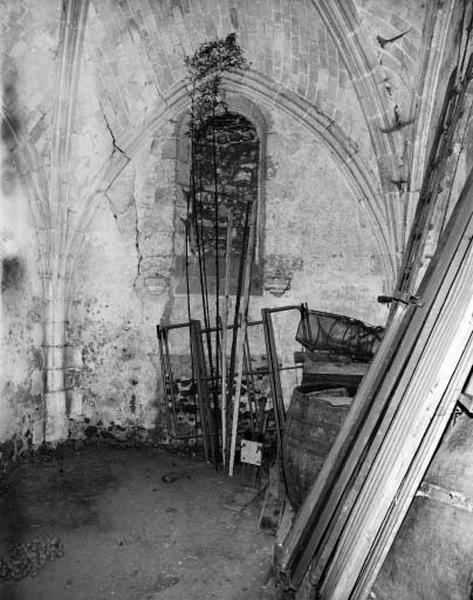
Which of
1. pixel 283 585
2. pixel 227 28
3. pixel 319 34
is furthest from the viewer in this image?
pixel 227 28

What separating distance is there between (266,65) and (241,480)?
488 centimetres

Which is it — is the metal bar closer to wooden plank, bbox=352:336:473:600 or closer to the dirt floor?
the dirt floor

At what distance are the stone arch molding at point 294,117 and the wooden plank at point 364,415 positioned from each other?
150 inches

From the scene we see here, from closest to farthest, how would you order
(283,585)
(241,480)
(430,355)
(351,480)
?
(430,355)
(351,480)
(283,585)
(241,480)

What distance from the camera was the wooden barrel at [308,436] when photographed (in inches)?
171

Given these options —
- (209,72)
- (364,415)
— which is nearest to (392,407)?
(364,415)

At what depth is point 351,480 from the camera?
334 centimetres

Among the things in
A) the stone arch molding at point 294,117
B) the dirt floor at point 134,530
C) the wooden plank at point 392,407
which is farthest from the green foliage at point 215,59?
the wooden plank at point 392,407

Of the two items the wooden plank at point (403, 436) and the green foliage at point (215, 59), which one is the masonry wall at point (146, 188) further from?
the wooden plank at point (403, 436)

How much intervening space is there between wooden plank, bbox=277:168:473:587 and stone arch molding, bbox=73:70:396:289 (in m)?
3.81

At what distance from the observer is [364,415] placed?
141 inches

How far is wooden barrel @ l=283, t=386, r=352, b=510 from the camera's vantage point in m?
4.33

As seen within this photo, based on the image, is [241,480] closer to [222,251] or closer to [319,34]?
[222,251]

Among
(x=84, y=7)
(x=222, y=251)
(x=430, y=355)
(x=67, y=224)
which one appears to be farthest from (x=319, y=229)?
(x=430, y=355)
